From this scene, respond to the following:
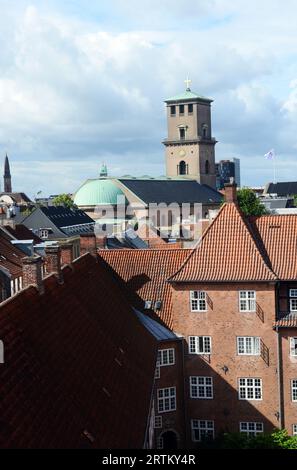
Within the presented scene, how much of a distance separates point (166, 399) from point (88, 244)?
9.64 meters

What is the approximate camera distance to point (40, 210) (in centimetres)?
10031

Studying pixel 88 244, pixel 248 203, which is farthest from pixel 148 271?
pixel 248 203

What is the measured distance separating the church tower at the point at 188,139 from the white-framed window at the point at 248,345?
139m

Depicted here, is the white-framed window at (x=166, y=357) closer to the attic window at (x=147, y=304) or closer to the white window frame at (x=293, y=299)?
the attic window at (x=147, y=304)

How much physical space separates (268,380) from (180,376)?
4721 mm

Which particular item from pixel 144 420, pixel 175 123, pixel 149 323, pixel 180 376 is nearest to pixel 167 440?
pixel 180 376

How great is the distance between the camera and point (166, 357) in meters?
39.8

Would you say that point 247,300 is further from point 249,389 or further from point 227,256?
point 249,389

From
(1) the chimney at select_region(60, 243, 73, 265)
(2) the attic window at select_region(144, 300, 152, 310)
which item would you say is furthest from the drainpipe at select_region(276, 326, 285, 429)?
(1) the chimney at select_region(60, 243, 73, 265)

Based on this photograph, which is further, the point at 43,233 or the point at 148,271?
the point at 43,233

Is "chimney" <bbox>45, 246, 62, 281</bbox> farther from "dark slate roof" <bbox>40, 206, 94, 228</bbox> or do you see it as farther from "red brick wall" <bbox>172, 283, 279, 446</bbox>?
"dark slate roof" <bbox>40, 206, 94, 228</bbox>

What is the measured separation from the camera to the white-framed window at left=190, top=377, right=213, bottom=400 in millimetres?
40281

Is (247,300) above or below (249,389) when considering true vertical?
above

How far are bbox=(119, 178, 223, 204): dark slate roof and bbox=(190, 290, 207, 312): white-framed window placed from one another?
113 metres
